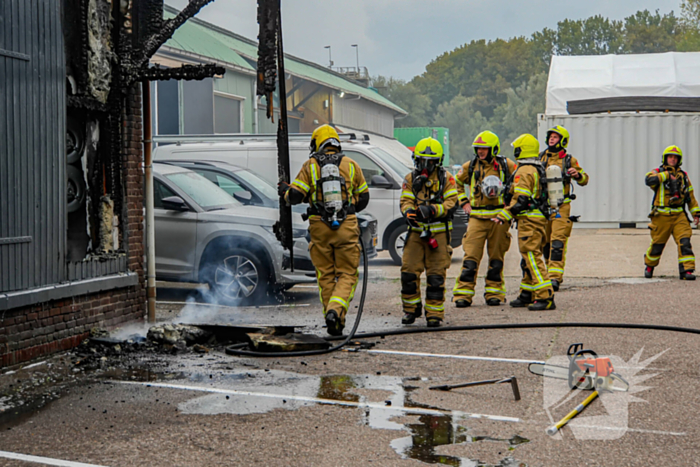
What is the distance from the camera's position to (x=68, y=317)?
679 cm

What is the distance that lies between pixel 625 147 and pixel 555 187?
34.9ft

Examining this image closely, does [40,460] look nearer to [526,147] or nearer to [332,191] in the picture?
[332,191]

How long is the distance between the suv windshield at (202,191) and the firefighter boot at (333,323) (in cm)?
325

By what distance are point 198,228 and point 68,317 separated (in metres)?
3.13

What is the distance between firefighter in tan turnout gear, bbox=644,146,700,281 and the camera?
37.7 feet

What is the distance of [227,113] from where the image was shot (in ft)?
75.8

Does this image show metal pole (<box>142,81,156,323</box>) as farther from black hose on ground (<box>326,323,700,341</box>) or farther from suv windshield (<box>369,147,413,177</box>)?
suv windshield (<box>369,147,413,177</box>)

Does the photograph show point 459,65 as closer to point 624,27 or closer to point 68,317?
point 624,27

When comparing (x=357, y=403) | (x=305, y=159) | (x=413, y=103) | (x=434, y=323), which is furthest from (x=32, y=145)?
(x=413, y=103)

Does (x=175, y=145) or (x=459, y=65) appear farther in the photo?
(x=459, y=65)

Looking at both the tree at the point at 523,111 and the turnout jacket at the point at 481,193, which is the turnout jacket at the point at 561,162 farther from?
the tree at the point at 523,111

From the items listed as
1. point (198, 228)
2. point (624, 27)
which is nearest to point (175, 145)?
point (198, 228)

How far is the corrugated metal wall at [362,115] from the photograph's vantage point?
34388mm

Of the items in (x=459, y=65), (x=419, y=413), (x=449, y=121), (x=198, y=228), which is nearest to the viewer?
(x=419, y=413)
